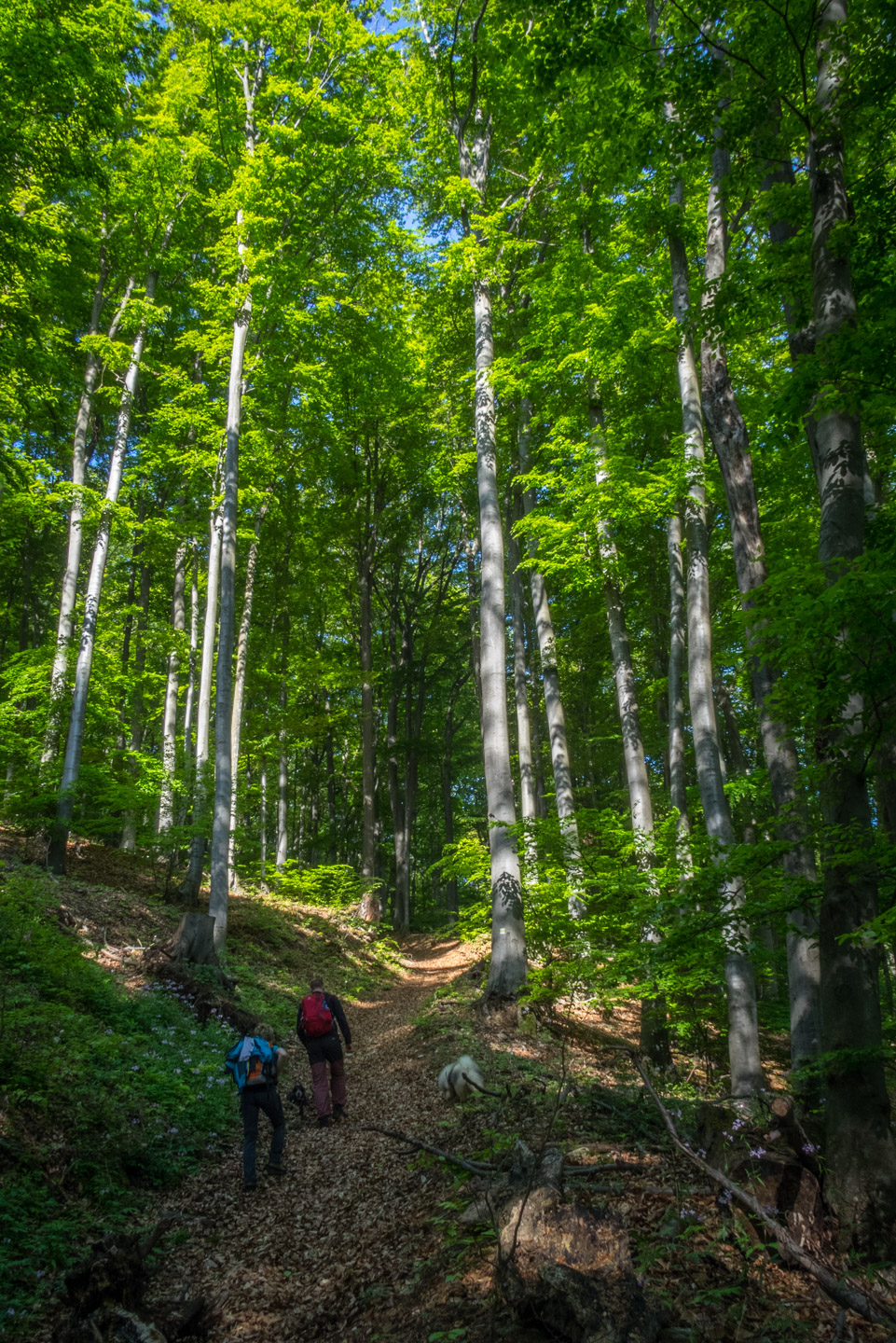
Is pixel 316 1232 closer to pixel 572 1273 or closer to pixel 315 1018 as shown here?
pixel 315 1018

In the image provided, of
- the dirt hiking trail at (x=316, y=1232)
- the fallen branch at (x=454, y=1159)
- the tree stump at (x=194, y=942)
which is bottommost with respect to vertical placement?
the dirt hiking trail at (x=316, y=1232)

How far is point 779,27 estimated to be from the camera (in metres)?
5.34

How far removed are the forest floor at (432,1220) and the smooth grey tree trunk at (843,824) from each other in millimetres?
432

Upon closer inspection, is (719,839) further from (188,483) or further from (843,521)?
(188,483)

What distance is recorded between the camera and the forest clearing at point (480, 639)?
11.7 feet

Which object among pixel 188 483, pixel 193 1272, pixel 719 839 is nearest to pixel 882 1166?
pixel 193 1272

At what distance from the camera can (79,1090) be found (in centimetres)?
511

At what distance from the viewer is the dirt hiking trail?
3.52 metres

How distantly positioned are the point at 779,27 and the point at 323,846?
23.3 m

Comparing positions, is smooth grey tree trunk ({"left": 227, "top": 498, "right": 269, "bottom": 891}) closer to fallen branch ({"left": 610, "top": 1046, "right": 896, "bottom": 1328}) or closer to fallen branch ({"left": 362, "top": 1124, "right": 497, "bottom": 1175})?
fallen branch ({"left": 362, "top": 1124, "right": 497, "bottom": 1175})

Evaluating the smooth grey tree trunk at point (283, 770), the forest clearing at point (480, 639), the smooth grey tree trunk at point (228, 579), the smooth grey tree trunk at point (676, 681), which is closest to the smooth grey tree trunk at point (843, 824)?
the forest clearing at point (480, 639)

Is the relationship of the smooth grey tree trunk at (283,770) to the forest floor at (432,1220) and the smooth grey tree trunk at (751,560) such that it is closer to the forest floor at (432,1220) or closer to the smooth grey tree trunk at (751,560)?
the forest floor at (432,1220)

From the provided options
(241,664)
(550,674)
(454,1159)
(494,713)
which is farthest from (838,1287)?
(241,664)

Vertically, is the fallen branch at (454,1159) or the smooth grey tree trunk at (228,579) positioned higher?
the smooth grey tree trunk at (228,579)
